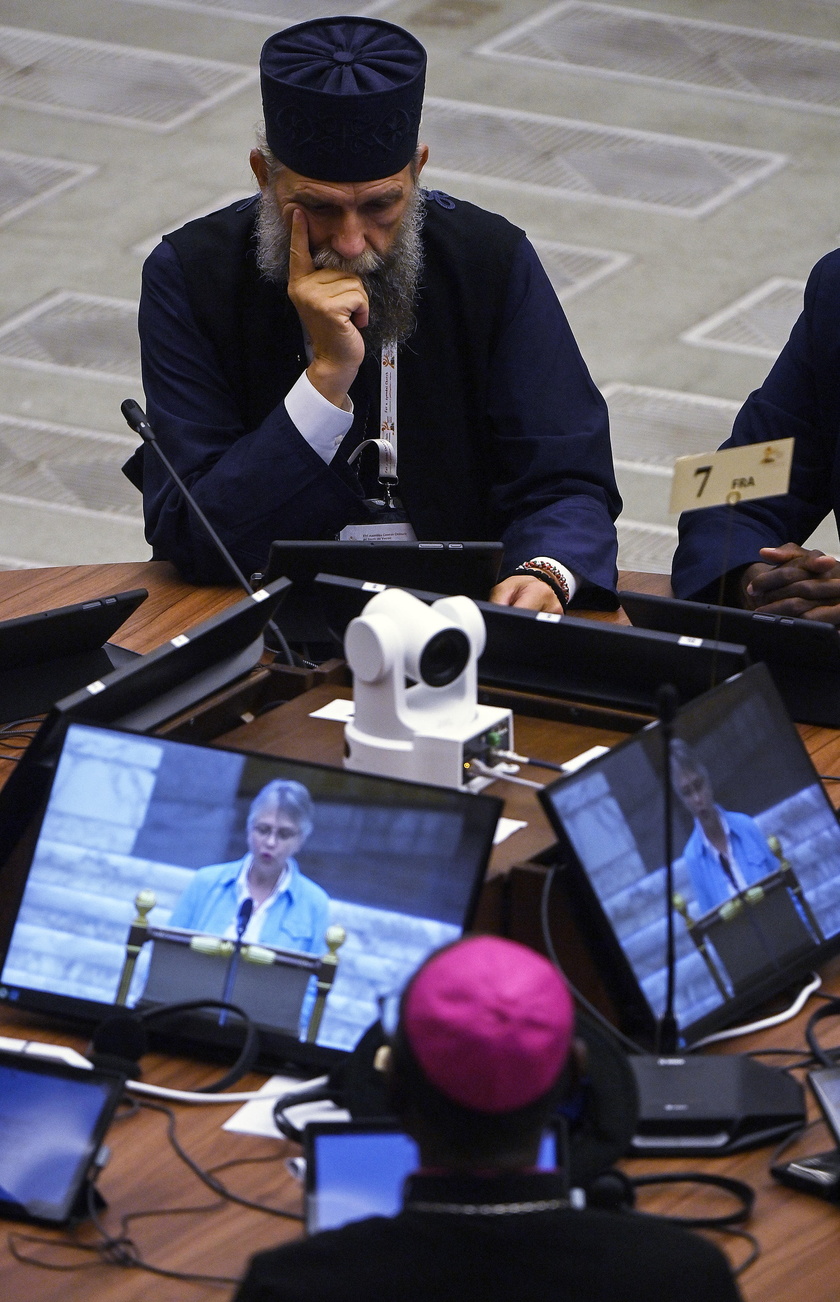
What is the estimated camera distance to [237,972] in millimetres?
1604

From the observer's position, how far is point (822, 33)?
24.7 ft

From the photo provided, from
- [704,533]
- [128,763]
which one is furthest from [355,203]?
[128,763]

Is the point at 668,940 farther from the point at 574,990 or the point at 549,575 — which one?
the point at 549,575

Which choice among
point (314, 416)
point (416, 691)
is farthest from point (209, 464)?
point (416, 691)

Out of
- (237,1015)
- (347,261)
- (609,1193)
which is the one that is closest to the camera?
(609,1193)

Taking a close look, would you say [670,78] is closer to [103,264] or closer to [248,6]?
[248,6]

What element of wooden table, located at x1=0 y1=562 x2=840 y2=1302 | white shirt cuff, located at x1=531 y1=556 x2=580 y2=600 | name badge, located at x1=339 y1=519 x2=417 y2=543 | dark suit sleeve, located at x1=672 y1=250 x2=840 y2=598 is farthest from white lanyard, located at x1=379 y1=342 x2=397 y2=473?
wooden table, located at x1=0 y1=562 x2=840 y2=1302

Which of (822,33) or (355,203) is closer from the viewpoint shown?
(355,203)

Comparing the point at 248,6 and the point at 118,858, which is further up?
the point at 118,858

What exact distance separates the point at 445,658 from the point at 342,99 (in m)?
1.10

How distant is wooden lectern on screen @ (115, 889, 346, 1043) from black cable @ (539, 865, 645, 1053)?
0.18 metres

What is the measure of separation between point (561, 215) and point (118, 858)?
4.87 meters

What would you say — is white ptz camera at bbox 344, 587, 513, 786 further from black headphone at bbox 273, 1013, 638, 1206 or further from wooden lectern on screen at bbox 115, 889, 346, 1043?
black headphone at bbox 273, 1013, 638, 1206

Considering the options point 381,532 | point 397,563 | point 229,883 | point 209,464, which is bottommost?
point 381,532
